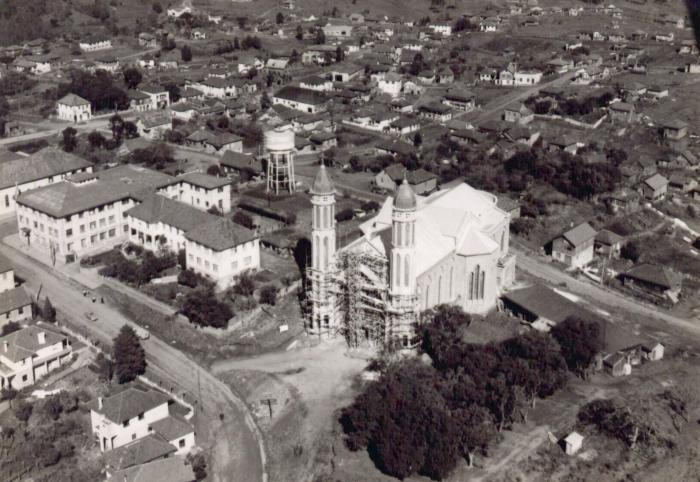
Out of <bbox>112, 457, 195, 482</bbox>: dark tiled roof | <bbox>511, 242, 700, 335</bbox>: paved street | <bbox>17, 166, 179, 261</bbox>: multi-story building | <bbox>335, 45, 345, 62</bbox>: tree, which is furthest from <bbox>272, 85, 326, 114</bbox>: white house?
<bbox>112, 457, 195, 482</bbox>: dark tiled roof

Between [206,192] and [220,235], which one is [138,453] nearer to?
[220,235]

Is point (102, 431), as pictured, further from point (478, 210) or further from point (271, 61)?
point (271, 61)

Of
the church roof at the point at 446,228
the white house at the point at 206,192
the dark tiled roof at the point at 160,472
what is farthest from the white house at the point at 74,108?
the dark tiled roof at the point at 160,472

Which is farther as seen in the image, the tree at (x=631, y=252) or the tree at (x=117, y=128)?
the tree at (x=117, y=128)

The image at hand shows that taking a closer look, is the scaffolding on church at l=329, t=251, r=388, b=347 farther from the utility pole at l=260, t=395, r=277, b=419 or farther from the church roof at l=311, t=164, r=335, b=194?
the utility pole at l=260, t=395, r=277, b=419

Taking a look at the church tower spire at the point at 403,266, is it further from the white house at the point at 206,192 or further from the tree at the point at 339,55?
the tree at the point at 339,55

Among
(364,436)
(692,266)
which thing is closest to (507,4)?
(692,266)

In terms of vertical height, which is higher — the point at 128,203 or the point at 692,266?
the point at 128,203

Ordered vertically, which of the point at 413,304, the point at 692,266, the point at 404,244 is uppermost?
the point at 404,244
